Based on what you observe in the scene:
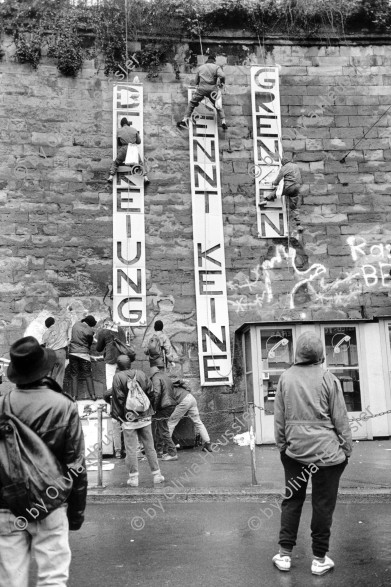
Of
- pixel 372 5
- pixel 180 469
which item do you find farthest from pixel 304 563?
pixel 372 5

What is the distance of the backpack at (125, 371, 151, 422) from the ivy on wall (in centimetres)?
803

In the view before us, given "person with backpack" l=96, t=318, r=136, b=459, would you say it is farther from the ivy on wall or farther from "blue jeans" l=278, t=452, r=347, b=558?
"blue jeans" l=278, t=452, r=347, b=558

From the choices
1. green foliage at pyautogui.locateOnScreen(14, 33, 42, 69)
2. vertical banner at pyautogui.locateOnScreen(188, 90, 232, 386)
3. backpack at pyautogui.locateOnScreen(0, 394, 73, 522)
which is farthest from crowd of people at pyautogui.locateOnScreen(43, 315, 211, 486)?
green foliage at pyautogui.locateOnScreen(14, 33, 42, 69)

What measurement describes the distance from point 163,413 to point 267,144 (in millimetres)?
6380

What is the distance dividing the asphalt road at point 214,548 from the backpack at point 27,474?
5.58 ft

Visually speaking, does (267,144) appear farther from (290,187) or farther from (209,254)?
(209,254)

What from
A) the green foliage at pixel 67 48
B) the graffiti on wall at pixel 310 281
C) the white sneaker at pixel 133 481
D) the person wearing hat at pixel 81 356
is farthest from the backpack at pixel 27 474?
the green foliage at pixel 67 48

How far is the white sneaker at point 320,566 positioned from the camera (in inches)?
182

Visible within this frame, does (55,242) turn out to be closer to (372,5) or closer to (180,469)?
(180,469)

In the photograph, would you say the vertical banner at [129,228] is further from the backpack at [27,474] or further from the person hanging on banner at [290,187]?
the backpack at [27,474]

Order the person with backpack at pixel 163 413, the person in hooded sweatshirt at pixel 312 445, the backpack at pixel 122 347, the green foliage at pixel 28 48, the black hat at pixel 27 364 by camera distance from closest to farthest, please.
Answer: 1. the black hat at pixel 27 364
2. the person in hooded sweatshirt at pixel 312 445
3. the person with backpack at pixel 163 413
4. the backpack at pixel 122 347
5. the green foliage at pixel 28 48

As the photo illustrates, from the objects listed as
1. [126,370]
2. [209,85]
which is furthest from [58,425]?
[209,85]

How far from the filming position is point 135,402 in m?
8.19

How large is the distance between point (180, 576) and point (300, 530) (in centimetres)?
169
